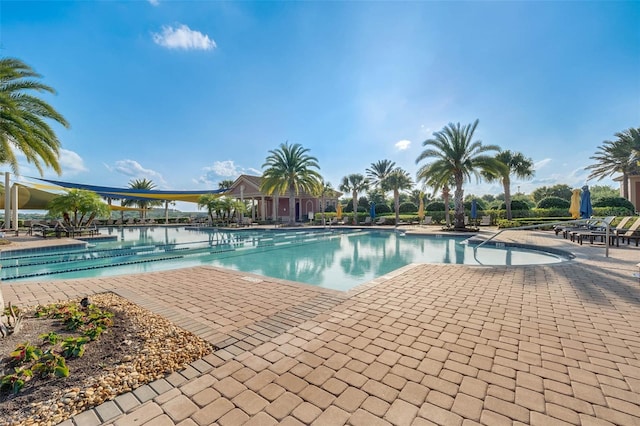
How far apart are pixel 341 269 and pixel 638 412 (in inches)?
272

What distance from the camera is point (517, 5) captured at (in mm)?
9141

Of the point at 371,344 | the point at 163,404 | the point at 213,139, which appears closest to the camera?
the point at 163,404

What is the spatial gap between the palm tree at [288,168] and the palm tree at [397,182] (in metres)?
7.70

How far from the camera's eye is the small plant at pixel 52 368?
2148 millimetres

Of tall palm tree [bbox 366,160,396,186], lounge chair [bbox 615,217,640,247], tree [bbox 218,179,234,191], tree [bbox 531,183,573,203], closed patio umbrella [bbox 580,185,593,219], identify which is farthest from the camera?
tree [bbox 218,179,234,191]

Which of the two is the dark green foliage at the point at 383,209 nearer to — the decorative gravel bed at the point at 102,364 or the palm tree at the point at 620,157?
the palm tree at the point at 620,157

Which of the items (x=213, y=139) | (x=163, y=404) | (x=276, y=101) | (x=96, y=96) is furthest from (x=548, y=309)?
(x=213, y=139)

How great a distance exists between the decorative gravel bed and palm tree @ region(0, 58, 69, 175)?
6187mm

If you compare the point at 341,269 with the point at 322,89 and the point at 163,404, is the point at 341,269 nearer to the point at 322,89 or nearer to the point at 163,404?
the point at 163,404

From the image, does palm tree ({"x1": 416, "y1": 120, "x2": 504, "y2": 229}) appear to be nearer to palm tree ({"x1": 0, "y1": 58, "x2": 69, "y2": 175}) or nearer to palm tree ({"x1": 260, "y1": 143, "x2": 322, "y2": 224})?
palm tree ({"x1": 260, "y1": 143, "x2": 322, "y2": 224})

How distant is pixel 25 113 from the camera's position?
7.43 m

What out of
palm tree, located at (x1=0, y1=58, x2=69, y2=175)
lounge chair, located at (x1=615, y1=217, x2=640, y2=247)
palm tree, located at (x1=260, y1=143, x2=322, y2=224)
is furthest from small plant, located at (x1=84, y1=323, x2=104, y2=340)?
palm tree, located at (x1=260, y1=143, x2=322, y2=224)

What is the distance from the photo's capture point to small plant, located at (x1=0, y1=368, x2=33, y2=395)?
1997 mm

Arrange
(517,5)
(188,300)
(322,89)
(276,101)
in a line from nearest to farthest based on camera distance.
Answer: (188,300) < (517,5) < (322,89) < (276,101)
